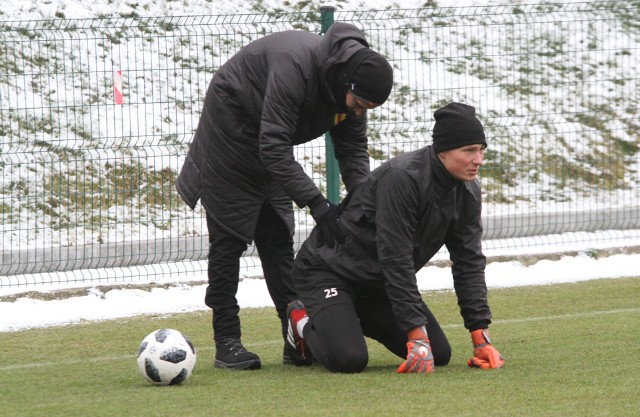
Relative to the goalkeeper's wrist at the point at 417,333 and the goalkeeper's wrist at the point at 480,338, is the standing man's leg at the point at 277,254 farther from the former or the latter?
the goalkeeper's wrist at the point at 480,338

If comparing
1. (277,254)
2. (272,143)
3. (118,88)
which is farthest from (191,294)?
(272,143)

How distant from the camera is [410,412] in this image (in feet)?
16.6

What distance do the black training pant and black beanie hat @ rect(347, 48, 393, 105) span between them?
1.08 m

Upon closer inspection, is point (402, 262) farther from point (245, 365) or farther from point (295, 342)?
point (245, 365)

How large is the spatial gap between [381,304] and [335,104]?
3.82 feet

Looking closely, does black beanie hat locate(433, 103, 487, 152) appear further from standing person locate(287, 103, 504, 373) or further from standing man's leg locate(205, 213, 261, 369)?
standing man's leg locate(205, 213, 261, 369)

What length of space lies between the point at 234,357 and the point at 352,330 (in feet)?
2.25

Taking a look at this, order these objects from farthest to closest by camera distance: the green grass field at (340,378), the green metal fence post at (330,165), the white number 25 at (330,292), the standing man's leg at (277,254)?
the green metal fence post at (330,165)
the standing man's leg at (277,254)
the white number 25 at (330,292)
the green grass field at (340,378)

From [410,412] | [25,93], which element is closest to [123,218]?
[25,93]

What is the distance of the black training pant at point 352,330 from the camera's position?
6.16 m

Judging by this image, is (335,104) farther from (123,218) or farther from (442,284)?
(123,218)

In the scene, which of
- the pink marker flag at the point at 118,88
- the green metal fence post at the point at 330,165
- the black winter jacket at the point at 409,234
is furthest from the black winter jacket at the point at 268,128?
the pink marker flag at the point at 118,88

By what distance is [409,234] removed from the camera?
19.7 ft

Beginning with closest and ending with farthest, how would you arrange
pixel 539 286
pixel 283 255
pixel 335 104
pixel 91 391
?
pixel 91 391 < pixel 335 104 < pixel 283 255 < pixel 539 286
